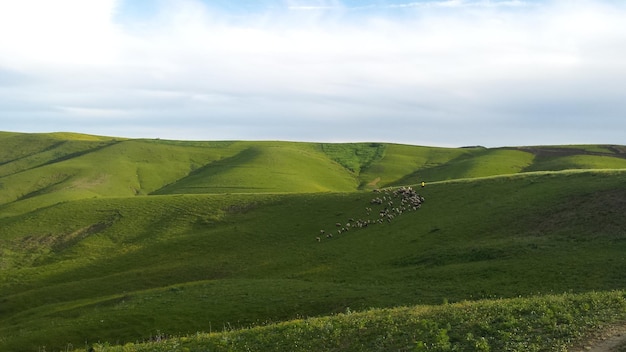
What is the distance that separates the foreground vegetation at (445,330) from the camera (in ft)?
61.1

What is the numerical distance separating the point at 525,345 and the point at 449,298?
17203 millimetres

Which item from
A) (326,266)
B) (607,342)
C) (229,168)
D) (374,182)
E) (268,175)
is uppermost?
(229,168)

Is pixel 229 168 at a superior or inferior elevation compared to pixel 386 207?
superior

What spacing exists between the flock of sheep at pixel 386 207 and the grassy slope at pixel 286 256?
1.51m

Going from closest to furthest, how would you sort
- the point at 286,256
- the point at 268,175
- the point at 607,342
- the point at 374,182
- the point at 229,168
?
the point at 607,342, the point at 286,256, the point at 268,175, the point at 374,182, the point at 229,168

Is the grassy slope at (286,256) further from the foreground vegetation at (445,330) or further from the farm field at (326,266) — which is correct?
the foreground vegetation at (445,330)

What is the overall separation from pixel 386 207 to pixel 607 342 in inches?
1970

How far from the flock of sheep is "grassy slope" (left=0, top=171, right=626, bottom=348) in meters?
1.51

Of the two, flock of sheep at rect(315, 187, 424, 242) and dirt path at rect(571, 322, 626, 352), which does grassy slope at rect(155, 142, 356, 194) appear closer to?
flock of sheep at rect(315, 187, 424, 242)

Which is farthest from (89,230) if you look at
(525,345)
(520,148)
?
(520,148)

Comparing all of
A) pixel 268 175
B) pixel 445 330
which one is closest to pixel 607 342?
pixel 445 330

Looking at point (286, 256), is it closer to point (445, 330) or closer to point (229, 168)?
point (445, 330)

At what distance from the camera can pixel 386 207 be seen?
6762 centimetres

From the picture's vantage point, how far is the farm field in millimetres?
22750
